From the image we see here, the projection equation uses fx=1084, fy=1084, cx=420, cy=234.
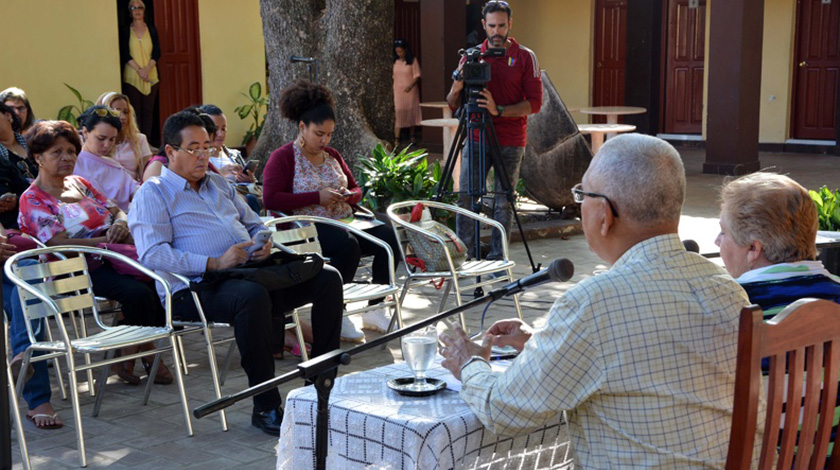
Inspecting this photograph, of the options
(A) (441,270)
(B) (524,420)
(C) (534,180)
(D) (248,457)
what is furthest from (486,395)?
(C) (534,180)

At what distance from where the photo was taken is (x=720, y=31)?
1327cm

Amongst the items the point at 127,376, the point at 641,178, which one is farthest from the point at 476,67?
the point at 641,178

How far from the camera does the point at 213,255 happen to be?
4.83m

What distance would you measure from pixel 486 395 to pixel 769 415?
596 millimetres

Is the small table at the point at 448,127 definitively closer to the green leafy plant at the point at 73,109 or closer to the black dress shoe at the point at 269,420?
the green leafy plant at the point at 73,109

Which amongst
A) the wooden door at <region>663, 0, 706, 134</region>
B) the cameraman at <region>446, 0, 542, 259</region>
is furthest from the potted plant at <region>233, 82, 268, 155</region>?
the wooden door at <region>663, 0, 706, 134</region>

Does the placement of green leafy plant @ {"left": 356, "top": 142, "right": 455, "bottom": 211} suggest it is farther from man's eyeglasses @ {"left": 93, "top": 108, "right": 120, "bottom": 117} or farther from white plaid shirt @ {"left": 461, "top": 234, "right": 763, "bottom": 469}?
white plaid shirt @ {"left": 461, "top": 234, "right": 763, "bottom": 469}

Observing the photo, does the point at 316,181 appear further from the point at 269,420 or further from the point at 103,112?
the point at 269,420

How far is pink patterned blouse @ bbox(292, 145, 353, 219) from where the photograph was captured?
6.08m

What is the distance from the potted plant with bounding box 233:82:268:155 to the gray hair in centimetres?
1119

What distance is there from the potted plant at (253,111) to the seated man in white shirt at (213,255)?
8300mm

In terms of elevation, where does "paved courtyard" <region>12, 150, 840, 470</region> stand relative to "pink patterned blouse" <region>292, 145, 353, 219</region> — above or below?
below

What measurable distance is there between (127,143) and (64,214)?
5.85 ft

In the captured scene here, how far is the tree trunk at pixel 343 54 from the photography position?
29.9 feet
